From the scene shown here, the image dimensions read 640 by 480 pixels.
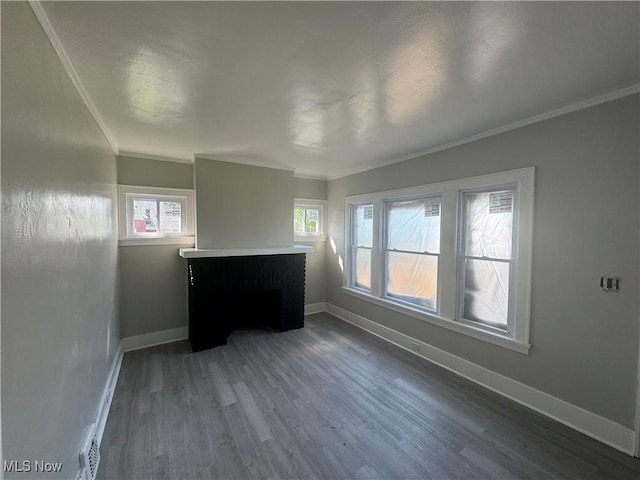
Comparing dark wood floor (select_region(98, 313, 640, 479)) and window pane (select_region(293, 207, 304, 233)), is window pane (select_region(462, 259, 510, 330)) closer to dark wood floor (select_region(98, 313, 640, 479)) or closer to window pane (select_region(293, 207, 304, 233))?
dark wood floor (select_region(98, 313, 640, 479))

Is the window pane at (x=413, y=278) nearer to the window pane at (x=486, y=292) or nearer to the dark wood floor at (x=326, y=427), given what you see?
the window pane at (x=486, y=292)

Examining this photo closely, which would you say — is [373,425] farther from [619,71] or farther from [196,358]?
[619,71]

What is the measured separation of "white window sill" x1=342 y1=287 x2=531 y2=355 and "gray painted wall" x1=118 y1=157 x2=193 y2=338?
2.64 metres

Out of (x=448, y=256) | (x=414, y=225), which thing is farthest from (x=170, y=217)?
(x=448, y=256)

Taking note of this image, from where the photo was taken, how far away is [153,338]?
3.43m

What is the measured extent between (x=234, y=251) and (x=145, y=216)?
126cm

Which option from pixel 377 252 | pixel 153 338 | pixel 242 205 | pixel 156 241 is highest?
pixel 242 205

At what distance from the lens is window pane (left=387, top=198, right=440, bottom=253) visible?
10.3 feet

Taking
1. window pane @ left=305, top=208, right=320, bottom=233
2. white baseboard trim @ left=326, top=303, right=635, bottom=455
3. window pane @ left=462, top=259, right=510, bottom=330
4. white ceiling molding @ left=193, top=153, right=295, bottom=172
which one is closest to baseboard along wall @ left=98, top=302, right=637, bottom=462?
white baseboard trim @ left=326, top=303, right=635, bottom=455

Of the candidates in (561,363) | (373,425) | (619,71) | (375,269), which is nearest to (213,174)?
(375,269)

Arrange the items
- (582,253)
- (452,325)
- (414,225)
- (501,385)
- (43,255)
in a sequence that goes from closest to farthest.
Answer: (43,255) → (582,253) → (501,385) → (452,325) → (414,225)

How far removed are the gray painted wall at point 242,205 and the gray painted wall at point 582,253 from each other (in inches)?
106

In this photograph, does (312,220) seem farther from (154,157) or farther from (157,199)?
(154,157)

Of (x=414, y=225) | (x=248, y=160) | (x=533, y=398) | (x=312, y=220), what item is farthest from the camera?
(x=312, y=220)
